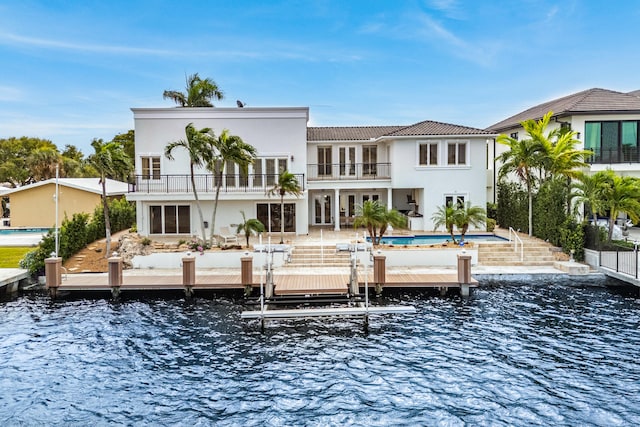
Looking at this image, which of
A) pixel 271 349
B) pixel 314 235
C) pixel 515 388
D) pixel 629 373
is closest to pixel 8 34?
pixel 314 235

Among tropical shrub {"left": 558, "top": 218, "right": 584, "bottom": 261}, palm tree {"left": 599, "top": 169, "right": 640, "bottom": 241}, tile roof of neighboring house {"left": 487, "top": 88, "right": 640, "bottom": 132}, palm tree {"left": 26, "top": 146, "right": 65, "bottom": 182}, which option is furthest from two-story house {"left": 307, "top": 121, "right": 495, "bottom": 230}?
palm tree {"left": 26, "top": 146, "right": 65, "bottom": 182}

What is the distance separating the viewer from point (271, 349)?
13039mm

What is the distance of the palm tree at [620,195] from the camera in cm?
2125

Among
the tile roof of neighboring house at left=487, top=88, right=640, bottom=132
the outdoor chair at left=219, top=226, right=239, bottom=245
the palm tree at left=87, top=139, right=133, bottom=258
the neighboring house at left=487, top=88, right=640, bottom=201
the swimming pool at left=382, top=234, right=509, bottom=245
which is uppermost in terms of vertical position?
the tile roof of neighboring house at left=487, top=88, right=640, bottom=132

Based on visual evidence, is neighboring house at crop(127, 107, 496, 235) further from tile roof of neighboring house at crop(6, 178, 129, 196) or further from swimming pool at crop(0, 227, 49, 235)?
swimming pool at crop(0, 227, 49, 235)

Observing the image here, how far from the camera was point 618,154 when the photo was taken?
27.4m

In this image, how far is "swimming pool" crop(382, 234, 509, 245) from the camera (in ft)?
84.2

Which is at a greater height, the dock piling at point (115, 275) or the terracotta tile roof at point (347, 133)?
the terracotta tile roof at point (347, 133)

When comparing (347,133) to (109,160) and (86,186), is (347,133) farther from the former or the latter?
(86,186)

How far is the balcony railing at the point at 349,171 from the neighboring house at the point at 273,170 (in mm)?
86

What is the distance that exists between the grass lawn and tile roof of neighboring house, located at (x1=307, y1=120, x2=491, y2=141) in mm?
16899

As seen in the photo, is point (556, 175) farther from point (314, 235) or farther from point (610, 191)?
point (314, 235)

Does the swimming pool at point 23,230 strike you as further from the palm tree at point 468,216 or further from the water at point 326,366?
the palm tree at point 468,216

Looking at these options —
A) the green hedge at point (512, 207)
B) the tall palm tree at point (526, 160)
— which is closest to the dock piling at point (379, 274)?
the tall palm tree at point (526, 160)
